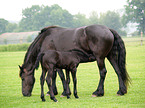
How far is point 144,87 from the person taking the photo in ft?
26.5

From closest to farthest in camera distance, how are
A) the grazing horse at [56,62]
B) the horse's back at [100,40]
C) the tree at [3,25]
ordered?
the grazing horse at [56,62], the horse's back at [100,40], the tree at [3,25]

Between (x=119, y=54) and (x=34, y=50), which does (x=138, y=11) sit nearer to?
(x=119, y=54)

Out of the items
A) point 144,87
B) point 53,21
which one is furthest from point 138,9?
point 144,87

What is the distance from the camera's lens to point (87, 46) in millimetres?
7270

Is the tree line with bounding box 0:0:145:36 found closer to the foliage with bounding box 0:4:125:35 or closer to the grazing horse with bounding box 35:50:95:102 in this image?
the foliage with bounding box 0:4:125:35

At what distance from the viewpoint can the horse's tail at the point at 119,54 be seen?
7564 mm

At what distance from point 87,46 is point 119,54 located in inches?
45.4

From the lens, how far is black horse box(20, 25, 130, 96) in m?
7.18

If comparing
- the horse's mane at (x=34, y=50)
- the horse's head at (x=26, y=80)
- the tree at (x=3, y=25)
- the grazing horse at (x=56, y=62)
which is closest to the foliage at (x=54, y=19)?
the tree at (x=3, y=25)

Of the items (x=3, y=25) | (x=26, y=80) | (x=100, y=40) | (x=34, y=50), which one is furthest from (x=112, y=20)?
(x=26, y=80)

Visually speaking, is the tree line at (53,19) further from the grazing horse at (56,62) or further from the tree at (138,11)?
the grazing horse at (56,62)

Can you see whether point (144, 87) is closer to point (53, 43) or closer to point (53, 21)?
point (53, 43)

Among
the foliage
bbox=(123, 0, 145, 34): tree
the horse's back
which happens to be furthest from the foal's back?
the foliage

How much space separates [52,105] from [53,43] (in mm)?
2127
